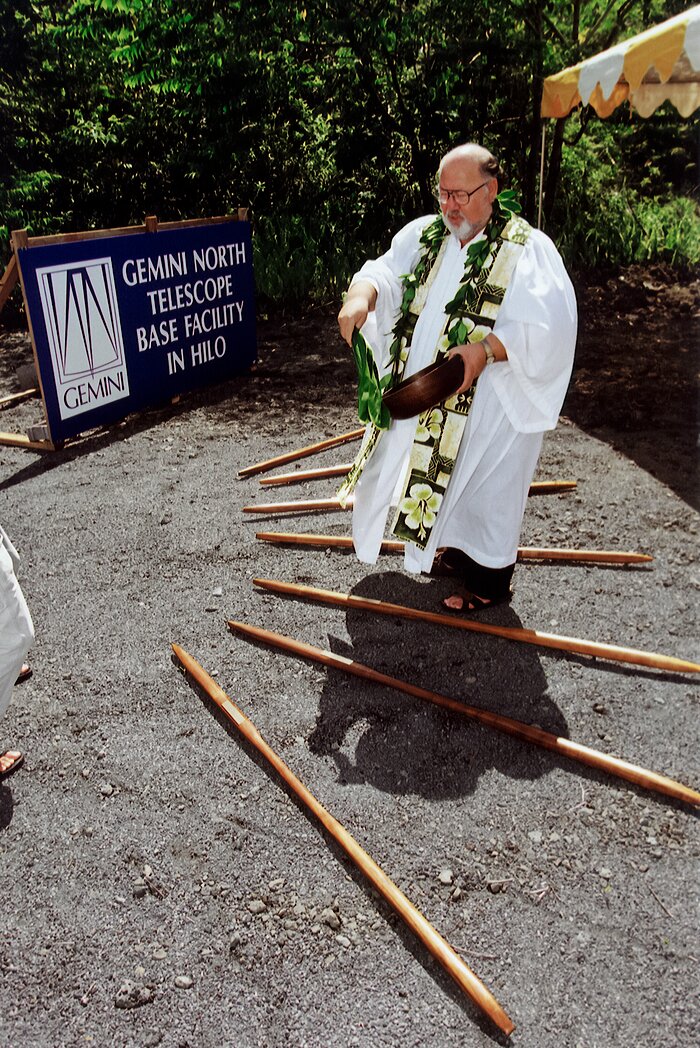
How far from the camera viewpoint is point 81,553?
470 cm

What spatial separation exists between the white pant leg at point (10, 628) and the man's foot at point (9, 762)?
29 centimetres

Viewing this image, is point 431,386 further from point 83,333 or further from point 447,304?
point 83,333

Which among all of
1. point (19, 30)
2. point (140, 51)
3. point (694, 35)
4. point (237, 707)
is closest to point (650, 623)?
point (237, 707)

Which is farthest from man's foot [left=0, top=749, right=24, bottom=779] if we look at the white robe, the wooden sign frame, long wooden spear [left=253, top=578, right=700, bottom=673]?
the wooden sign frame

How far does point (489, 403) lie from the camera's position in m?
3.62

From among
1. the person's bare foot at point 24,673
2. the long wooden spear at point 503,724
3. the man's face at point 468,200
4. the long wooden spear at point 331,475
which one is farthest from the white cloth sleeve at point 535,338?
the person's bare foot at point 24,673

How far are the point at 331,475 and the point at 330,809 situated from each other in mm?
3020

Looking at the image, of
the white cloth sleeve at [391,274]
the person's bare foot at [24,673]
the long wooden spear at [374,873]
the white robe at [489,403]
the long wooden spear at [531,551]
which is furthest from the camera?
the long wooden spear at [531,551]

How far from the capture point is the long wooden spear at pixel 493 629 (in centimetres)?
344

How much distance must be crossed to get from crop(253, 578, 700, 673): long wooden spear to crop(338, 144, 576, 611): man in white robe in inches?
7.6

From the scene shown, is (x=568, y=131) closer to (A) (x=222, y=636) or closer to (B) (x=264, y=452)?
(B) (x=264, y=452)

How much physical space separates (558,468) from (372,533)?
2.32 metres

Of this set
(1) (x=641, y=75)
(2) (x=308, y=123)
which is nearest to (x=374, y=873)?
(1) (x=641, y=75)

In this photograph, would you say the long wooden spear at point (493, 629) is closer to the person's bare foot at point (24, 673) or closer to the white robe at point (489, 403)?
the white robe at point (489, 403)
